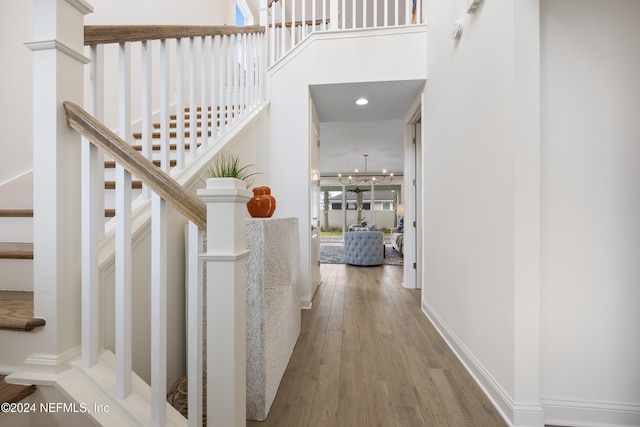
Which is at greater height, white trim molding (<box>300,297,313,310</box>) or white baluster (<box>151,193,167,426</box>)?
white baluster (<box>151,193,167,426</box>)

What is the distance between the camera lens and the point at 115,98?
256cm

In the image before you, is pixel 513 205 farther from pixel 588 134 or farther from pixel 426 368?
pixel 426 368

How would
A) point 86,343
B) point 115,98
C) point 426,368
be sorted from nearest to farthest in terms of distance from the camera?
1. point 86,343
2. point 426,368
3. point 115,98

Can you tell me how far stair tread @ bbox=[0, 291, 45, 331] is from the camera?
3.15 feet

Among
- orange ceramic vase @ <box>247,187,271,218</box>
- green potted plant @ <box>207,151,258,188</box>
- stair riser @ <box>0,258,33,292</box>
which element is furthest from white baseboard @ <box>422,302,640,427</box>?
stair riser @ <box>0,258,33,292</box>

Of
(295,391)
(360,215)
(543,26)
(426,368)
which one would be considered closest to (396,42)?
(543,26)

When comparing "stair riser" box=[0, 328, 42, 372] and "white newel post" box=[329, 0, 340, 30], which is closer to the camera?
"stair riser" box=[0, 328, 42, 372]

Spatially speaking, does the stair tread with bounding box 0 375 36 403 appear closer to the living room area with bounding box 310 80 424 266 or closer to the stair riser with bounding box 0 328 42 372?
the stair riser with bounding box 0 328 42 372

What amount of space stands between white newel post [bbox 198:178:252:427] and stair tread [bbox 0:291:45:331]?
64cm

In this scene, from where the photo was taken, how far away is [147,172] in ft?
2.95

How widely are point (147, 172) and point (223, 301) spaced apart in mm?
473

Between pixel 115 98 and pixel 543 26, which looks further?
pixel 115 98

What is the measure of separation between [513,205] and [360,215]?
1076 cm

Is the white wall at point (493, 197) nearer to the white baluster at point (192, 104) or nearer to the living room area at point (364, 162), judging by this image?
the living room area at point (364, 162)
